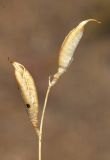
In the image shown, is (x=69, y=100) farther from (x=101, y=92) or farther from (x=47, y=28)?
(x=47, y=28)

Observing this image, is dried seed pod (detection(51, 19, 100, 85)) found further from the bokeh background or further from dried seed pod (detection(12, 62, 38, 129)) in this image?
the bokeh background

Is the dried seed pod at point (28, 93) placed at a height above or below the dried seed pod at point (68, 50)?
below

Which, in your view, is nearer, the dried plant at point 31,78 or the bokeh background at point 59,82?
the dried plant at point 31,78

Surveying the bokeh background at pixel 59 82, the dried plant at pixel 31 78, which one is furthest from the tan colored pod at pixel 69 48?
the bokeh background at pixel 59 82

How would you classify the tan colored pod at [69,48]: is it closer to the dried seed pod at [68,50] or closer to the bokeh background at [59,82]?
the dried seed pod at [68,50]

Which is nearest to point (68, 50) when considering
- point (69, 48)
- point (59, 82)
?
point (69, 48)

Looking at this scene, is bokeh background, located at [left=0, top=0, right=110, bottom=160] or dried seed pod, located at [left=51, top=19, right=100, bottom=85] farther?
bokeh background, located at [left=0, top=0, right=110, bottom=160]

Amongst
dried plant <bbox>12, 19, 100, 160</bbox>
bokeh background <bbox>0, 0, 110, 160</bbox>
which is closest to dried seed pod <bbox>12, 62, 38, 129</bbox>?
dried plant <bbox>12, 19, 100, 160</bbox>
